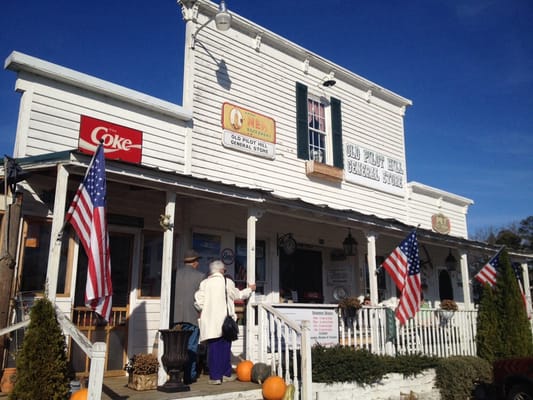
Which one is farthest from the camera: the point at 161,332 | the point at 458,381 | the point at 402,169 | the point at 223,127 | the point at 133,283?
the point at 402,169

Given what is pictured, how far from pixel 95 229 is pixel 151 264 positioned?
9.38 ft

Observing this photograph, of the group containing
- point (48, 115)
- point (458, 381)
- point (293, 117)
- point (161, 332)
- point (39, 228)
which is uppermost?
point (293, 117)

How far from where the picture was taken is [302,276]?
38.8 ft

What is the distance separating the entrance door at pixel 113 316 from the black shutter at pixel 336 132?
621 centimetres

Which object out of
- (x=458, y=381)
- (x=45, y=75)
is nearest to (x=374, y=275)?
(x=458, y=381)

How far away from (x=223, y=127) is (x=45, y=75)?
3721mm

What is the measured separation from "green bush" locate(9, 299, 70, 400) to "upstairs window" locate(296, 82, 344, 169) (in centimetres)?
761

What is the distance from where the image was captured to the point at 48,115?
771cm

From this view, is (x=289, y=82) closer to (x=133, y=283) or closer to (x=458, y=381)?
(x=133, y=283)

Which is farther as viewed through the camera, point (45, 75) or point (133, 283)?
point (133, 283)

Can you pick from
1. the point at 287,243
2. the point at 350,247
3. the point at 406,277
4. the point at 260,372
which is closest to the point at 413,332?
the point at 406,277

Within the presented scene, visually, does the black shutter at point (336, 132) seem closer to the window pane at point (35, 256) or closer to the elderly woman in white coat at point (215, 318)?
the elderly woman in white coat at point (215, 318)

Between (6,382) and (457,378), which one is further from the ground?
(6,382)

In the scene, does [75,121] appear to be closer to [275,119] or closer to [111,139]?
[111,139]
